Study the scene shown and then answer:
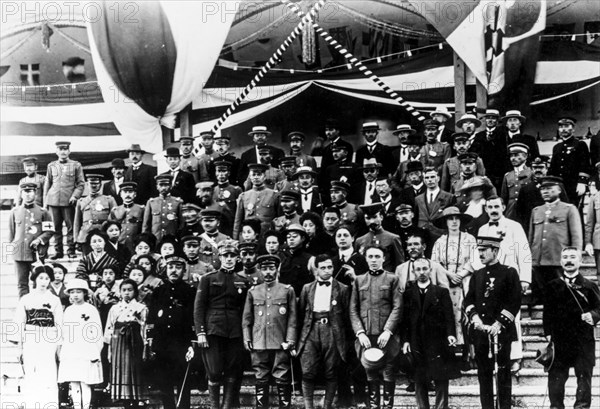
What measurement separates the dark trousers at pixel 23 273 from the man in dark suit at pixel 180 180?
1.95 meters

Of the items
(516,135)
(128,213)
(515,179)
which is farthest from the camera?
(128,213)

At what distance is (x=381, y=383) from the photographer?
7.44 meters

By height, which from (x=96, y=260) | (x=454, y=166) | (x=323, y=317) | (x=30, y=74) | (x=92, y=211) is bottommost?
(x=323, y=317)

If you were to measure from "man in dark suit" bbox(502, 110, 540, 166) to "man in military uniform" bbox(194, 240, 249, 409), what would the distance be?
3.40m

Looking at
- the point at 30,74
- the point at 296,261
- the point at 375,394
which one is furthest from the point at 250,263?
the point at 30,74

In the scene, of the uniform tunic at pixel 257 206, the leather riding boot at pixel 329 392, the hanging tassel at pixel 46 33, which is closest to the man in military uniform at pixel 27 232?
the uniform tunic at pixel 257 206

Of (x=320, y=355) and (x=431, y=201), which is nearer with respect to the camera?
(x=320, y=355)

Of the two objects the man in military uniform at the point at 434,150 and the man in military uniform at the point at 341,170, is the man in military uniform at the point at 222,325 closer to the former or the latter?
the man in military uniform at the point at 341,170

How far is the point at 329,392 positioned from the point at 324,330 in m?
0.51

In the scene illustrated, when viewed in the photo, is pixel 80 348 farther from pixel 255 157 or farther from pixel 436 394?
pixel 255 157

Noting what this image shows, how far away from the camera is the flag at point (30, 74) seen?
13.6m

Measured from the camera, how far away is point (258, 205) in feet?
29.9

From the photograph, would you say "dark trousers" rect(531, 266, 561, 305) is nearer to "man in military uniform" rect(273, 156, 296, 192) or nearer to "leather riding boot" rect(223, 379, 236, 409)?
"man in military uniform" rect(273, 156, 296, 192)

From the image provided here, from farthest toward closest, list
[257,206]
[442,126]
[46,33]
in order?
[46,33]
[442,126]
[257,206]
